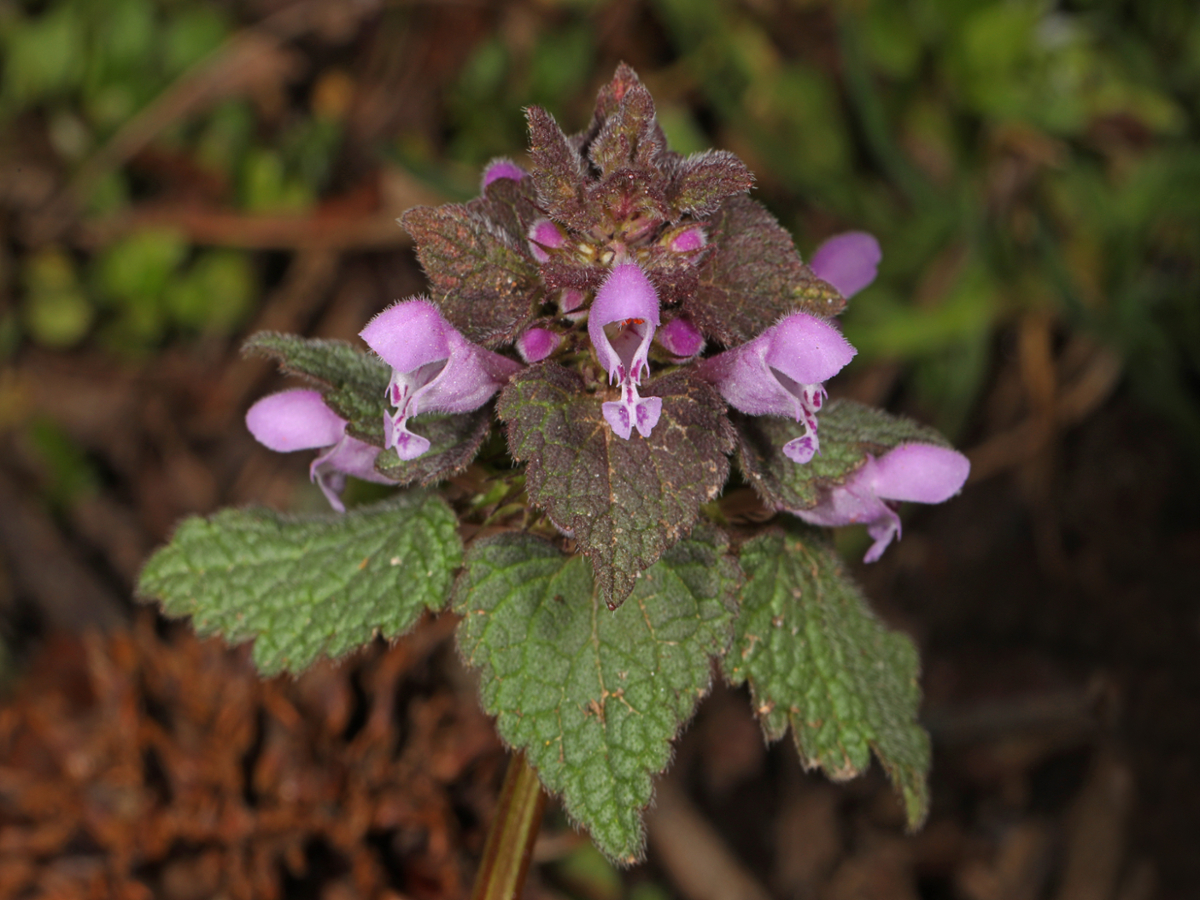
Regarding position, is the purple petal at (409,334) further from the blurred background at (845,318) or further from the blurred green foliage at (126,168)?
the blurred green foliage at (126,168)

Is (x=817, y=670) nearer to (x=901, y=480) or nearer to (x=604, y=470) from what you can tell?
(x=901, y=480)

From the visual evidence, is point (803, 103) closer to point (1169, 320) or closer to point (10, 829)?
point (1169, 320)

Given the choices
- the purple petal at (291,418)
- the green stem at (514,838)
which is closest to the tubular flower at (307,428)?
the purple petal at (291,418)

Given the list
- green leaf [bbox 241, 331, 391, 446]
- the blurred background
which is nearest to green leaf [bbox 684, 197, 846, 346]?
green leaf [bbox 241, 331, 391, 446]

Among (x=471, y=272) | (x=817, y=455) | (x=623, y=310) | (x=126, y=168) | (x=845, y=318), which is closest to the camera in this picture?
(x=623, y=310)

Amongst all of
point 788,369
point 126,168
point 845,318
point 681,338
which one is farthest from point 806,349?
point 126,168

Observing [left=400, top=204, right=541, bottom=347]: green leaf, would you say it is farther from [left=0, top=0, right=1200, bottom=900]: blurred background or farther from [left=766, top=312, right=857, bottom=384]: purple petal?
[left=0, top=0, right=1200, bottom=900]: blurred background
